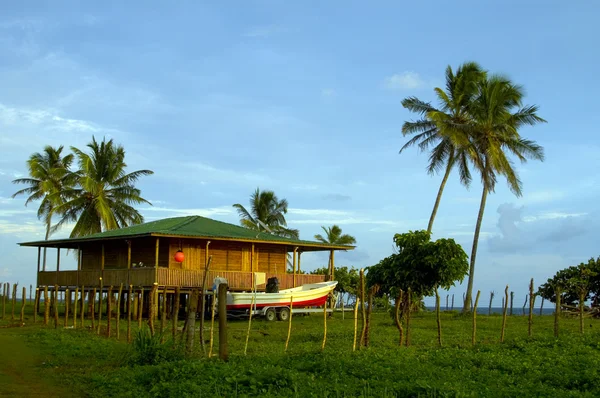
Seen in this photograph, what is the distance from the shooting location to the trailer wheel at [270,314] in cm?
2827

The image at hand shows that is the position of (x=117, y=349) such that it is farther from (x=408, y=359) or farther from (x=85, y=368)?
(x=408, y=359)

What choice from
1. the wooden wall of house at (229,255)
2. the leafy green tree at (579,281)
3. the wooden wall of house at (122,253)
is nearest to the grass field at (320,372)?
the wooden wall of house at (229,255)

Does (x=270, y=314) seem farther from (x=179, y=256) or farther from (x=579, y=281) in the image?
(x=579, y=281)

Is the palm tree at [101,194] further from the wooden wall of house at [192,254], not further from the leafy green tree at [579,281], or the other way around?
the leafy green tree at [579,281]

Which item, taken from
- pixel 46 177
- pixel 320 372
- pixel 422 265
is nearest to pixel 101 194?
pixel 46 177

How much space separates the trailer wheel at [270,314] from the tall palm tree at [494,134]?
1139 cm

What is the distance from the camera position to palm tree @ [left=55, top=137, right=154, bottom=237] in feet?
128

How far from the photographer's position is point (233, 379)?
10812 mm

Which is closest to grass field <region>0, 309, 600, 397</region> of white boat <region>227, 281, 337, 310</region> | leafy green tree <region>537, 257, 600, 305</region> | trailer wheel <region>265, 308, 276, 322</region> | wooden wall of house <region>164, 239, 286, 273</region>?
white boat <region>227, 281, 337, 310</region>

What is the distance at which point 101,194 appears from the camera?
39.5m

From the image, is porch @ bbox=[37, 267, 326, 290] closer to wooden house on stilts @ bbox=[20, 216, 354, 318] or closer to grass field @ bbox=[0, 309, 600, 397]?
wooden house on stilts @ bbox=[20, 216, 354, 318]

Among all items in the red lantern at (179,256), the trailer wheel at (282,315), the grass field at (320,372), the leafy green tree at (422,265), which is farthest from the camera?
the trailer wheel at (282,315)

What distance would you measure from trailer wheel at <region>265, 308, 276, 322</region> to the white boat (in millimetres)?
221

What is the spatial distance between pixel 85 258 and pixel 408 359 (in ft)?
82.7
